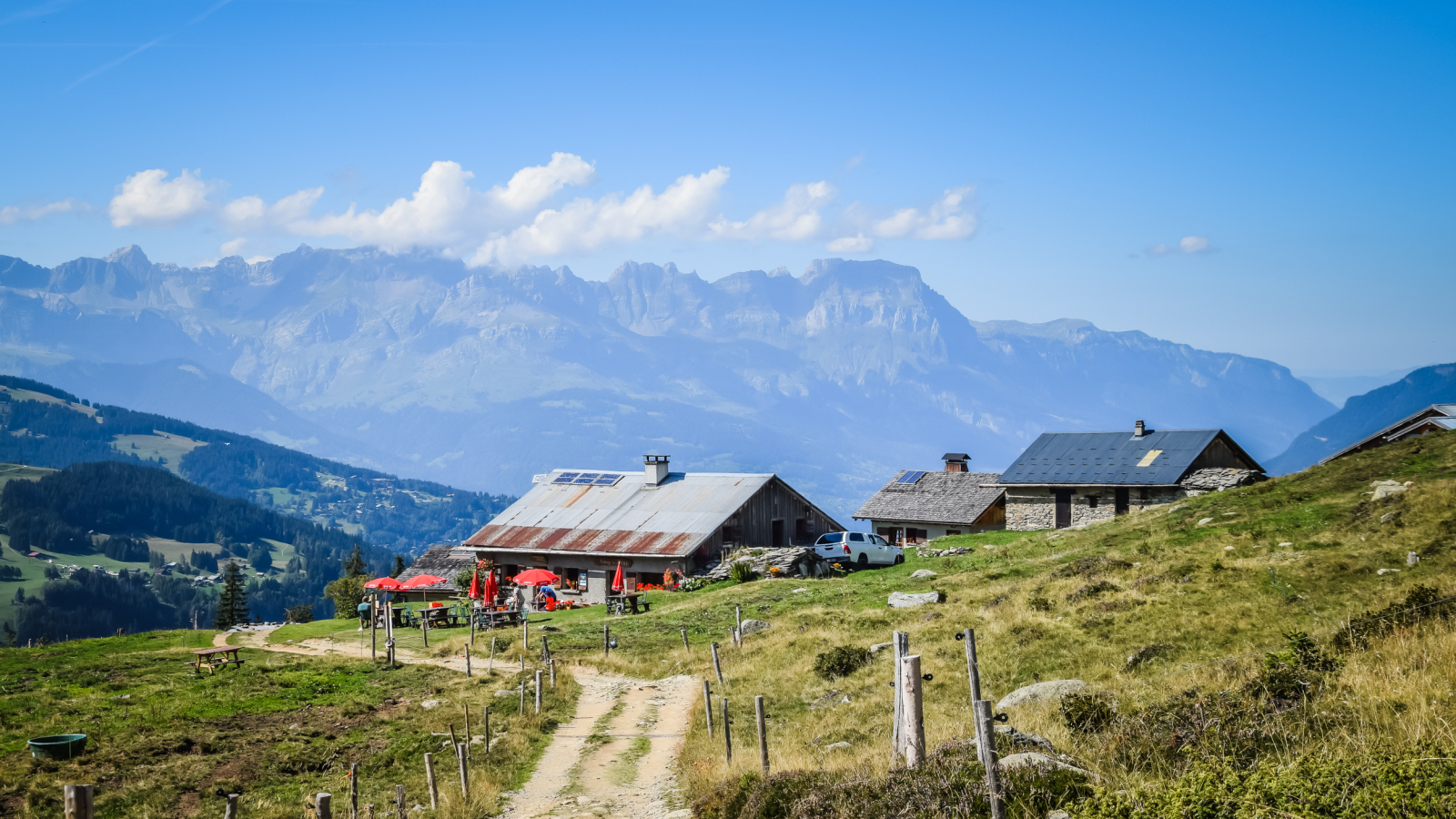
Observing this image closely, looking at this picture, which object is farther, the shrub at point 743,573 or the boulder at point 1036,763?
the shrub at point 743,573

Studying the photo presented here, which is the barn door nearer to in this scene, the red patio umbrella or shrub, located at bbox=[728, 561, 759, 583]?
shrub, located at bbox=[728, 561, 759, 583]

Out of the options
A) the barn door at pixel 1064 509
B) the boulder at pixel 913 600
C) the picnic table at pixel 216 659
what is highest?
the barn door at pixel 1064 509

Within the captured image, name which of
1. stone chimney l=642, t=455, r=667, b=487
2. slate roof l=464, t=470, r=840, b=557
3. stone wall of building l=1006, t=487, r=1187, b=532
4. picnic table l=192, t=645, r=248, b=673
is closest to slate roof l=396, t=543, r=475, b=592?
slate roof l=464, t=470, r=840, b=557

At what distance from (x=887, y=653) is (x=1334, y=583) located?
34.5 feet

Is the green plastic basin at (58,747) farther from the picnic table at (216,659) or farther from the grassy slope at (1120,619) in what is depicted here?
the grassy slope at (1120,619)

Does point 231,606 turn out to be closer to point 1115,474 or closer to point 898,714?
point 1115,474

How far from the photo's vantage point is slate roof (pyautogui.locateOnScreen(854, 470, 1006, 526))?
233ft

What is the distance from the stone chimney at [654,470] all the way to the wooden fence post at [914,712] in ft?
178

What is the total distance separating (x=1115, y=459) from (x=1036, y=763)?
165 feet

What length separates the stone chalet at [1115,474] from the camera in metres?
54.5

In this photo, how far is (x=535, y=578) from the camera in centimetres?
5238

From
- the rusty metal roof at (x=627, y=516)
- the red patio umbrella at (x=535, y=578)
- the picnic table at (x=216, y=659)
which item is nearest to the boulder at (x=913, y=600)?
the rusty metal roof at (x=627, y=516)

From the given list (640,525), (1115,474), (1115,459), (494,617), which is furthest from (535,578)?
(1115,459)

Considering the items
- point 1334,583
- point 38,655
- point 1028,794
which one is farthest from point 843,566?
point 1028,794
